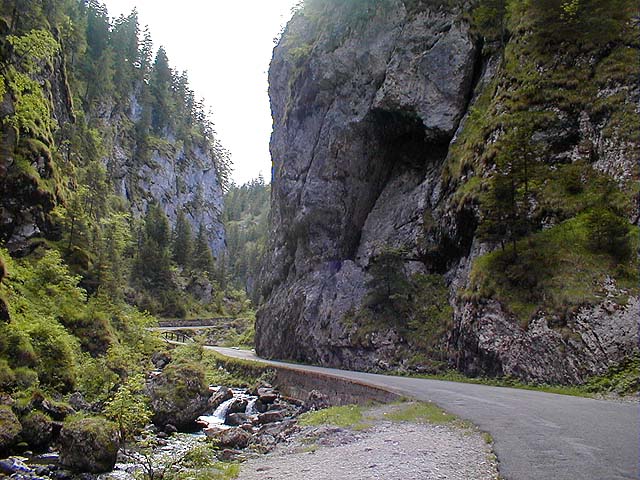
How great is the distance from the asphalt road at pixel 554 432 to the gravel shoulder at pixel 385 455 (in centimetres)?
42

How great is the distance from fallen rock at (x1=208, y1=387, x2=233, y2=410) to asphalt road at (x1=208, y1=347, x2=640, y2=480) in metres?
12.2

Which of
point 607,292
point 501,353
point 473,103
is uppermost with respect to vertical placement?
point 473,103

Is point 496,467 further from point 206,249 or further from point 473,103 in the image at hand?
point 206,249

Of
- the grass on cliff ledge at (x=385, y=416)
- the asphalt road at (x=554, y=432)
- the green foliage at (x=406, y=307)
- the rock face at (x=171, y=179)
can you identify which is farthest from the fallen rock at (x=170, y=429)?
the rock face at (x=171, y=179)

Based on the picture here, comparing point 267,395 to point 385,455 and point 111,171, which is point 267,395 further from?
point 111,171

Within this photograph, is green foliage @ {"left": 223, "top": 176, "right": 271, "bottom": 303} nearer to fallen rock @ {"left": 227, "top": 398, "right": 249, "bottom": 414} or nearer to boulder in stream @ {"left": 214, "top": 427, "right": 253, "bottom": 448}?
fallen rock @ {"left": 227, "top": 398, "right": 249, "bottom": 414}

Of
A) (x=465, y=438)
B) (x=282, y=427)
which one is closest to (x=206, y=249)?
(x=282, y=427)

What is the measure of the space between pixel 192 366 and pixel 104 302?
12.7 metres

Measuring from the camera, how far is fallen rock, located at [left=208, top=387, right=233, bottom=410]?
22.3 m

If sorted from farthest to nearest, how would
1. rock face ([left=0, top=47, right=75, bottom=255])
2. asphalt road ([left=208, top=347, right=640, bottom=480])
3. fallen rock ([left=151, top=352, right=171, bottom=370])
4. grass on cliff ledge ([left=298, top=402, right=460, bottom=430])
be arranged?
fallen rock ([left=151, top=352, right=171, bottom=370])
rock face ([left=0, top=47, right=75, bottom=255])
grass on cliff ledge ([left=298, top=402, right=460, bottom=430])
asphalt road ([left=208, top=347, right=640, bottom=480])

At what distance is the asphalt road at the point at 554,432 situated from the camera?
6.21m

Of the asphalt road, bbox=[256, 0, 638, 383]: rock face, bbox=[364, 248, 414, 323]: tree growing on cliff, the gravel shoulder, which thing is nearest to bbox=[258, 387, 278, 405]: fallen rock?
bbox=[256, 0, 638, 383]: rock face

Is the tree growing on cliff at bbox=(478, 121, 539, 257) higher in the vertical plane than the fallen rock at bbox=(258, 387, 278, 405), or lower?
higher

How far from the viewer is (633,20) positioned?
67.2ft
